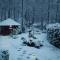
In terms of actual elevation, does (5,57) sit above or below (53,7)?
below

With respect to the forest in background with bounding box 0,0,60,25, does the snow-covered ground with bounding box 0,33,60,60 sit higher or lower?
lower

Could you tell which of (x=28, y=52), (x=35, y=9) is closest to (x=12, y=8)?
(x=35, y=9)

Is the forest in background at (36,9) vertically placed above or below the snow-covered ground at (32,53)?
above

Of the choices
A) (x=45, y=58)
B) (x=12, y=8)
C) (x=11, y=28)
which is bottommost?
(x=45, y=58)

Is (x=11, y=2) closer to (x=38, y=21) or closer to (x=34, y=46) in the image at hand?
(x=38, y=21)

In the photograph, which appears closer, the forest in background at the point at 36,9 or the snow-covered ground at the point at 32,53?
the snow-covered ground at the point at 32,53

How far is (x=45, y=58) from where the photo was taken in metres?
9.48

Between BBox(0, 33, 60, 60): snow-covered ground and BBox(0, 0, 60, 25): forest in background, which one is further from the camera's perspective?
BBox(0, 0, 60, 25): forest in background

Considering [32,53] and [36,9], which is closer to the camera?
[32,53]

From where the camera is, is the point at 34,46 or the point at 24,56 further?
the point at 34,46

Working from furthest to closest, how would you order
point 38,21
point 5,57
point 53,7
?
point 38,21 < point 53,7 < point 5,57

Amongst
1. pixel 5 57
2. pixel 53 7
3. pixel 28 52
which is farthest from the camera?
Result: pixel 53 7

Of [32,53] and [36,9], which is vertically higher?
[36,9]

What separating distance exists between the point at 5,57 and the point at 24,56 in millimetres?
1952
